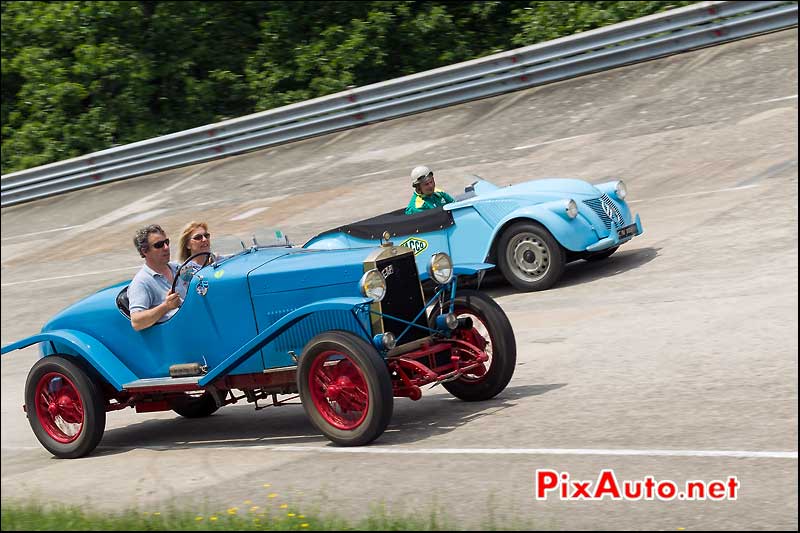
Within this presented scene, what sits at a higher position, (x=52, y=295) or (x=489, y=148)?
(x=489, y=148)

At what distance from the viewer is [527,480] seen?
5781mm

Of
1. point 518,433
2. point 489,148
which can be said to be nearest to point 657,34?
point 489,148

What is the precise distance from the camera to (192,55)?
29281 millimetres

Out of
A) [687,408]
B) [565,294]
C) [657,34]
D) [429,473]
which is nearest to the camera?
[429,473]

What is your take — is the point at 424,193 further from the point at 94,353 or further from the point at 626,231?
the point at 94,353

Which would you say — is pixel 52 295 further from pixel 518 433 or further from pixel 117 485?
pixel 518 433

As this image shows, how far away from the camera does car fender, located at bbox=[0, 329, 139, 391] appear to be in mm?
7930

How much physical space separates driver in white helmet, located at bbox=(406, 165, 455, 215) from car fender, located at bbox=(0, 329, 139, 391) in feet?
15.3

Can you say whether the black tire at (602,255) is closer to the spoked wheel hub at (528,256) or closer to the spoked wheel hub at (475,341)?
the spoked wheel hub at (528,256)

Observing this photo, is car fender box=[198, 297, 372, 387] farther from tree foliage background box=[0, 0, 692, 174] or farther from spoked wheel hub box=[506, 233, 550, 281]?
tree foliage background box=[0, 0, 692, 174]

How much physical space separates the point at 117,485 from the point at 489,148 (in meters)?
12.8

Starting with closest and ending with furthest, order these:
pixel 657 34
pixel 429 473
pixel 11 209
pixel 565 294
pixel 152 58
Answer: pixel 429 473 → pixel 565 294 → pixel 657 34 → pixel 11 209 → pixel 152 58

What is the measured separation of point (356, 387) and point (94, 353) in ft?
7.16

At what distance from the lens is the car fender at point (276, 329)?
275 inches
